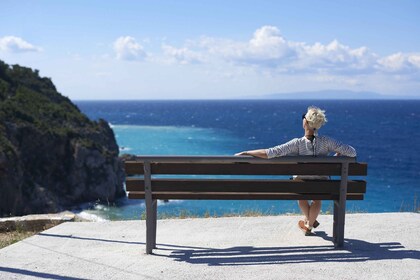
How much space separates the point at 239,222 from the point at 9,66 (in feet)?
227

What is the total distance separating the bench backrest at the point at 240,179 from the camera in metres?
5.62

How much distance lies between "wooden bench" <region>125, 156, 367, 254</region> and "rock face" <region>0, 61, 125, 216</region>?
1242 inches

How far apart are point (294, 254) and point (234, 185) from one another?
3.18ft

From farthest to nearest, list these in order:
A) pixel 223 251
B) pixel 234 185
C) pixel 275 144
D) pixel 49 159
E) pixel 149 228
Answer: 1. pixel 275 144
2. pixel 49 159
3. pixel 223 251
4. pixel 149 228
5. pixel 234 185

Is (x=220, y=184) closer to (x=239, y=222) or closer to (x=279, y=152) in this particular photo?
(x=279, y=152)

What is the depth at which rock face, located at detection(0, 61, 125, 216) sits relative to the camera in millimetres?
39250

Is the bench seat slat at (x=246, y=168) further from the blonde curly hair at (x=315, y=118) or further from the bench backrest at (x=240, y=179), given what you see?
the blonde curly hair at (x=315, y=118)

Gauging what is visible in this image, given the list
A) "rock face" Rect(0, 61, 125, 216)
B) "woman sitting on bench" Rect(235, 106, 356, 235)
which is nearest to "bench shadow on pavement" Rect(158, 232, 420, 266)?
"woman sitting on bench" Rect(235, 106, 356, 235)

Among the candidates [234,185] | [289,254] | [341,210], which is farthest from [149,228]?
[341,210]

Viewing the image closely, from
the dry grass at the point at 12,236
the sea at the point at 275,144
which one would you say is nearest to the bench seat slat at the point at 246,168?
the dry grass at the point at 12,236

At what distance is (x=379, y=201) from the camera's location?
45812mm

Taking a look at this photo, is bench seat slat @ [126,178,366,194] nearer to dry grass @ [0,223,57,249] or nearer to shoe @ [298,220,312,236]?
shoe @ [298,220,312,236]

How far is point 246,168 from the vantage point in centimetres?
563

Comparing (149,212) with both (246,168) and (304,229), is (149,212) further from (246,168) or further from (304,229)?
(304,229)
